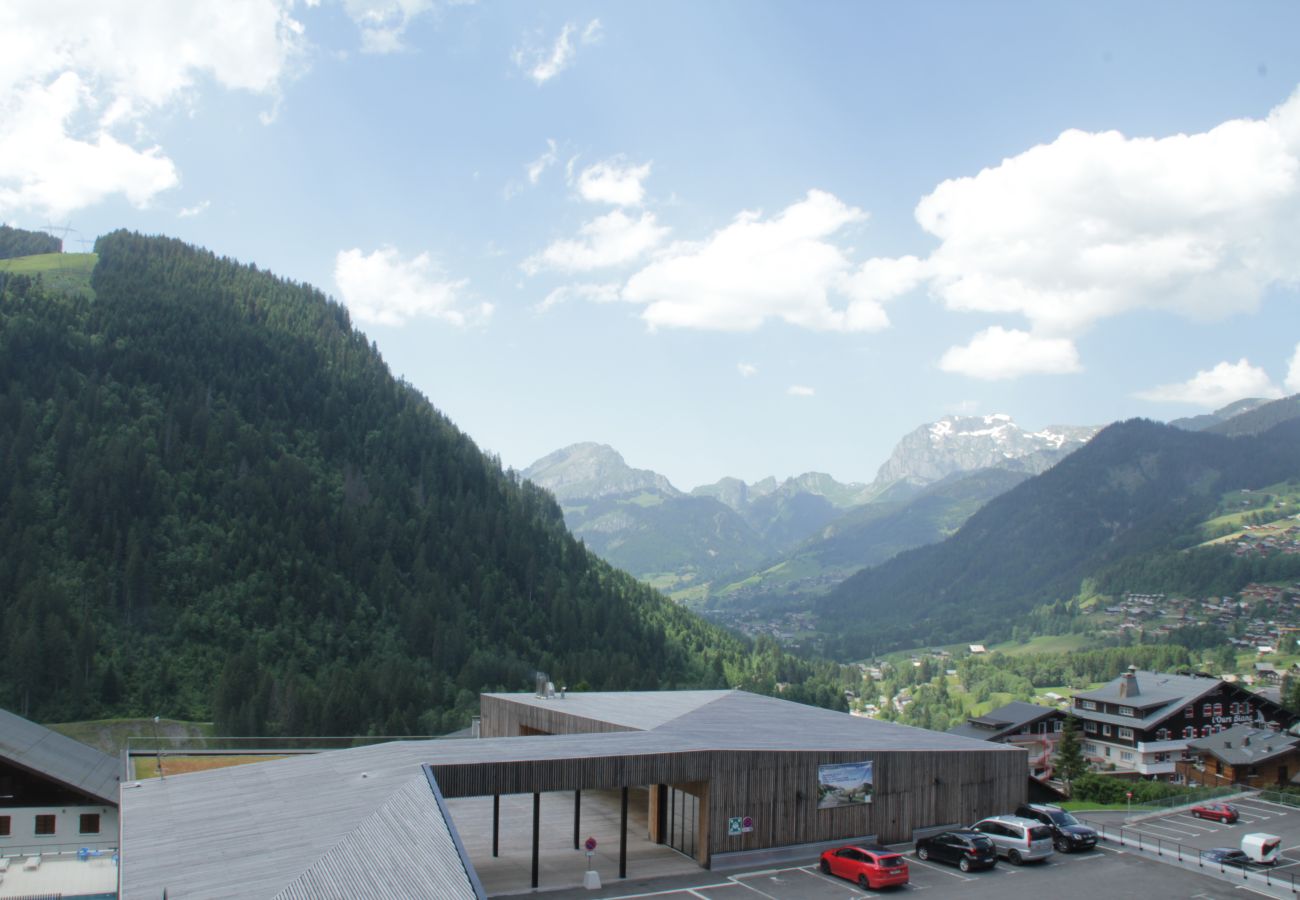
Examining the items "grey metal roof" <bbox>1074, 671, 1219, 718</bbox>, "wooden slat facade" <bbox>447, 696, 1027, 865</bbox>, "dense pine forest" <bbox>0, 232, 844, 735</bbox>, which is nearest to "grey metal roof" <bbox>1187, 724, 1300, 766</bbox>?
"grey metal roof" <bbox>1074, 671, 1219, 718</bbox>

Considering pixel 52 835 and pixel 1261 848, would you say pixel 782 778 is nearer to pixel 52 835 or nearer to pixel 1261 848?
pixel 1261 848

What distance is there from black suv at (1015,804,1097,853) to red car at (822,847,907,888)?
29.0ft

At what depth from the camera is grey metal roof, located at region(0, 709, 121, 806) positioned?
149ft

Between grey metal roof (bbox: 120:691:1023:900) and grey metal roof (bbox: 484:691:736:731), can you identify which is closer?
grey metal roof (bbox: 120:691:1023:900)

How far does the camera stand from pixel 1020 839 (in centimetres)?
3375

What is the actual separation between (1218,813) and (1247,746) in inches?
1379

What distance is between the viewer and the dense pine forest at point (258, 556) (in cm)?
11056

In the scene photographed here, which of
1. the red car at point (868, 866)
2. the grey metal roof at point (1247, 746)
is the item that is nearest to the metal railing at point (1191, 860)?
the red car at point (868, 866)

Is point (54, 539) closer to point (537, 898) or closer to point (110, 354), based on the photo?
point (110, 354)

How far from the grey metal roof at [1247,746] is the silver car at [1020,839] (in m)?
50.1

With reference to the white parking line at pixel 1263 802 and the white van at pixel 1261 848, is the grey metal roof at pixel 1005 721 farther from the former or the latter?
the white van at pixel 1261 848

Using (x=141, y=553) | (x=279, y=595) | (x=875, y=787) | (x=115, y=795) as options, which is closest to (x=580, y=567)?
(x=279, y=595)

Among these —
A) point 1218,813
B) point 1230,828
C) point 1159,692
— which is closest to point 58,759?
point 1230,828

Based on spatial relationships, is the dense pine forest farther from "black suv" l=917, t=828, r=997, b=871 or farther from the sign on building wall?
"black suv" l=917, t=828, r=997, b=871
